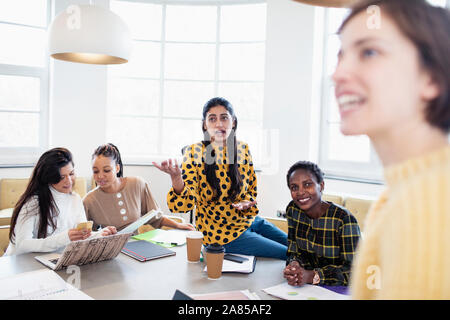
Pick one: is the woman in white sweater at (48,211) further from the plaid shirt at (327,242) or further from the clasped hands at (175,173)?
the plaid shirt at (327,242)

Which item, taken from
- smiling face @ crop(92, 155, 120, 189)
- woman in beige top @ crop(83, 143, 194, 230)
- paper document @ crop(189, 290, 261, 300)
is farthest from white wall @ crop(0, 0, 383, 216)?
paper document @ crop(189, 290, 261, 300)

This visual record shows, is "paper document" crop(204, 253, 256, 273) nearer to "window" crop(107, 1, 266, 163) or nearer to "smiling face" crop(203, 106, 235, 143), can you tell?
"smiling face" crop(203, 106, 235, 143)

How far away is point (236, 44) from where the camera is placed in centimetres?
476

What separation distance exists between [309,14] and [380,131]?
12.8 ft

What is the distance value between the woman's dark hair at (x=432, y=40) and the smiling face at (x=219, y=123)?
1.84 m

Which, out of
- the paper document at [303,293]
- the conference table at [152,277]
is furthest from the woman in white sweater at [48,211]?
the paper document at [303,293]

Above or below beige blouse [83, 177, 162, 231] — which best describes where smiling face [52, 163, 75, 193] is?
above

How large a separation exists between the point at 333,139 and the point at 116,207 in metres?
2.63

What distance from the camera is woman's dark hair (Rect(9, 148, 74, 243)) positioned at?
6.46ft

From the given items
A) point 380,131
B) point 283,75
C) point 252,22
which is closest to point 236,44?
point 252,22

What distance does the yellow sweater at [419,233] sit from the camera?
0.47 m

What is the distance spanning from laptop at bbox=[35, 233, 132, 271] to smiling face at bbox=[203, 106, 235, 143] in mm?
1013

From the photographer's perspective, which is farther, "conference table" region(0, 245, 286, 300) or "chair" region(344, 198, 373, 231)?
"chair" region(344, 198, 373, 231)
